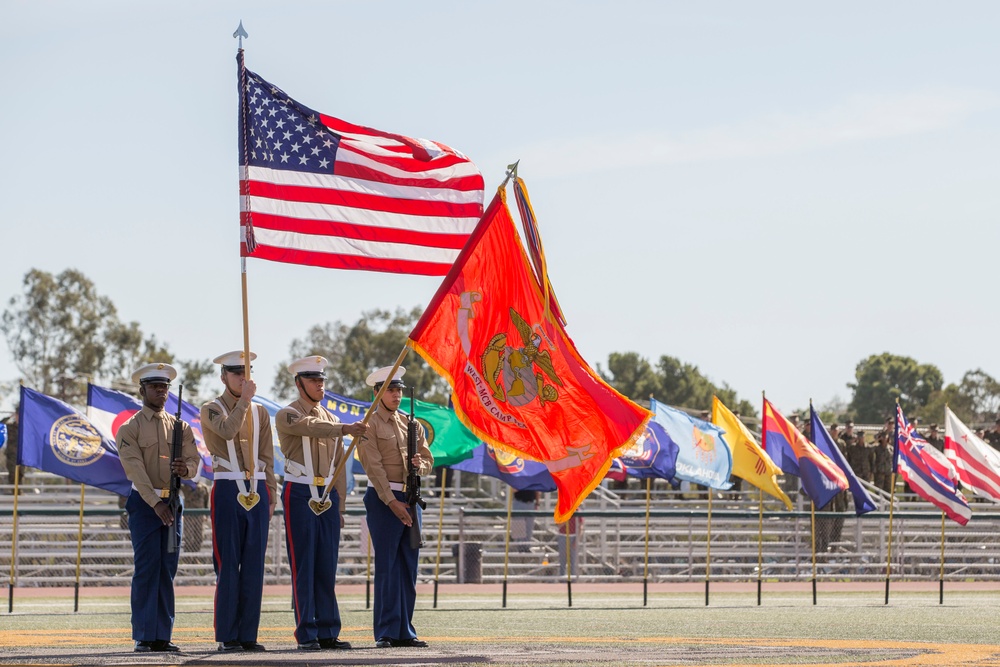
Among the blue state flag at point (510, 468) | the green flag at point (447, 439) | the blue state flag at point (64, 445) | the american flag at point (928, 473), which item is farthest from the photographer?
the blue state flag at point (510, 468)

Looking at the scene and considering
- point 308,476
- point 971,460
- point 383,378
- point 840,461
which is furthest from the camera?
point 840,461

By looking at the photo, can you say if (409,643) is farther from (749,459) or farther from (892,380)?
(892,380)

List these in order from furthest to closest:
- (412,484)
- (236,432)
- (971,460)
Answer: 1. (971,460)
2. (412,484)
3. (236,432)

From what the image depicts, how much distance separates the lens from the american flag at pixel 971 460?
21.2 meters

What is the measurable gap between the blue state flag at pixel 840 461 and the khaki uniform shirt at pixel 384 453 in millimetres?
11174

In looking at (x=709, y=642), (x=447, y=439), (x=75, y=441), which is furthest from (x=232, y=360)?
(x=447, y=439)

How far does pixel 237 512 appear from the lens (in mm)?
10711

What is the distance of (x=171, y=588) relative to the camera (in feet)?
35.3

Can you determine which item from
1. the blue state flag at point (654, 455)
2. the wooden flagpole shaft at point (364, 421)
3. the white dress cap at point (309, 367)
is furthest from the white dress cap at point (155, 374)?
the blue state flag at point (654, 455)

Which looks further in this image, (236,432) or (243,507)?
(243,507)

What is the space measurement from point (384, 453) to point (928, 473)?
1160 cm

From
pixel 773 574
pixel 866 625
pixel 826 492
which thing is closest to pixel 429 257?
pixel 866 625

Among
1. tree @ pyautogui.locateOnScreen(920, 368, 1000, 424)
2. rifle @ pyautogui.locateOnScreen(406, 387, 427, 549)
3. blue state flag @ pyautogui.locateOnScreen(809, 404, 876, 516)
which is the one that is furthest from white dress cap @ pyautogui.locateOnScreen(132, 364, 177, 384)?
tree @ pyautogui.locateOnScreen(920, 368, 1000, 424)

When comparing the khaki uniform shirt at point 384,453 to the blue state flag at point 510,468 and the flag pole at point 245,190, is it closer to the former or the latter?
the flag pole at point 245,190
